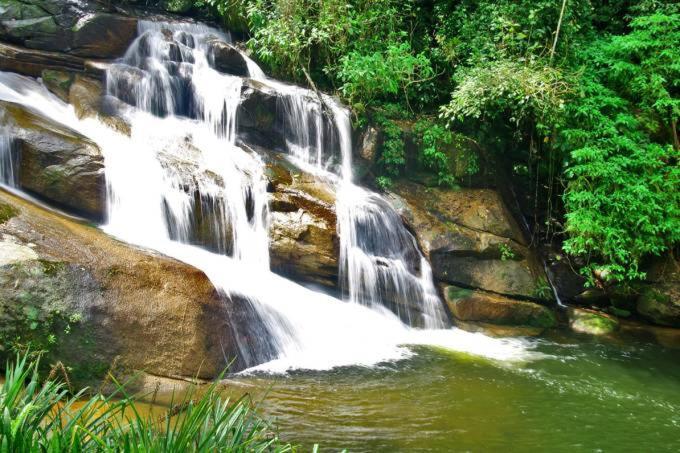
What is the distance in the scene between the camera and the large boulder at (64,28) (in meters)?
9.66

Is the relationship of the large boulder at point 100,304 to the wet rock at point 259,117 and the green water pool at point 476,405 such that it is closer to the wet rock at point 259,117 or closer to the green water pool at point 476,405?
the green water pool at point 476,405

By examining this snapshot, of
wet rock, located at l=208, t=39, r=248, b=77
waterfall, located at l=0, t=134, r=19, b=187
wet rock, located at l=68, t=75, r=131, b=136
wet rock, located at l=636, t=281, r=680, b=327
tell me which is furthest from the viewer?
wet rock, located at l=208, t=39, r=248, b=77

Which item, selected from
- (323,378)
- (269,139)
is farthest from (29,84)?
(323,378)

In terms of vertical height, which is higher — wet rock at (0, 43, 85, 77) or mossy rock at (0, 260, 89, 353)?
wet rock at (0, 43, 85, 77)

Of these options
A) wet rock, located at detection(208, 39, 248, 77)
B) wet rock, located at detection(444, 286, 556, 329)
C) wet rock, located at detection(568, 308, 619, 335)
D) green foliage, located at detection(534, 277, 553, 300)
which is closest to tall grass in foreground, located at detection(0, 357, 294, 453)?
wet rock, located at detection(444, 286, 556, 329)

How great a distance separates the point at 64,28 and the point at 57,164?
4677 mm

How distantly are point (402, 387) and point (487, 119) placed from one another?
7.11 m

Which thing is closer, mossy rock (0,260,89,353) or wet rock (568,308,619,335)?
mossy rock (0,260,89,353)

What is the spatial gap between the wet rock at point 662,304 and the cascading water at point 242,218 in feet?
9.22

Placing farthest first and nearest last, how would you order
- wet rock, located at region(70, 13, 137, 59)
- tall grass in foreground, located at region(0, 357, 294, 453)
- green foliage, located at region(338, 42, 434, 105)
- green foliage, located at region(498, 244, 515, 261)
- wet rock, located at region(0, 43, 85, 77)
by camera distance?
green foliage, located at region(338, 42, 434, 105) → wet rock, located at region(70, 13, 137, 59) → wet rock, located at region(0, 43, 85, 77) → green foliage, located at region(498, 244, 515, 261) → tall grass in foreground, located at region(0, 357, 294, 453)

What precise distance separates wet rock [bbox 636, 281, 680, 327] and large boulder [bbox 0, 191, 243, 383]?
7.39 meters

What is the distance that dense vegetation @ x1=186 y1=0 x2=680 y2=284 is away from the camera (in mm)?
8648

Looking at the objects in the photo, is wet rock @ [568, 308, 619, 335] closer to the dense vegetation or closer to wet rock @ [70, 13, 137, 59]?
the dense vegetation

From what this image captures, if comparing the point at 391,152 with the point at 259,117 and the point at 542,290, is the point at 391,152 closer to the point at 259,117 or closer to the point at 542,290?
the point at 259,117
